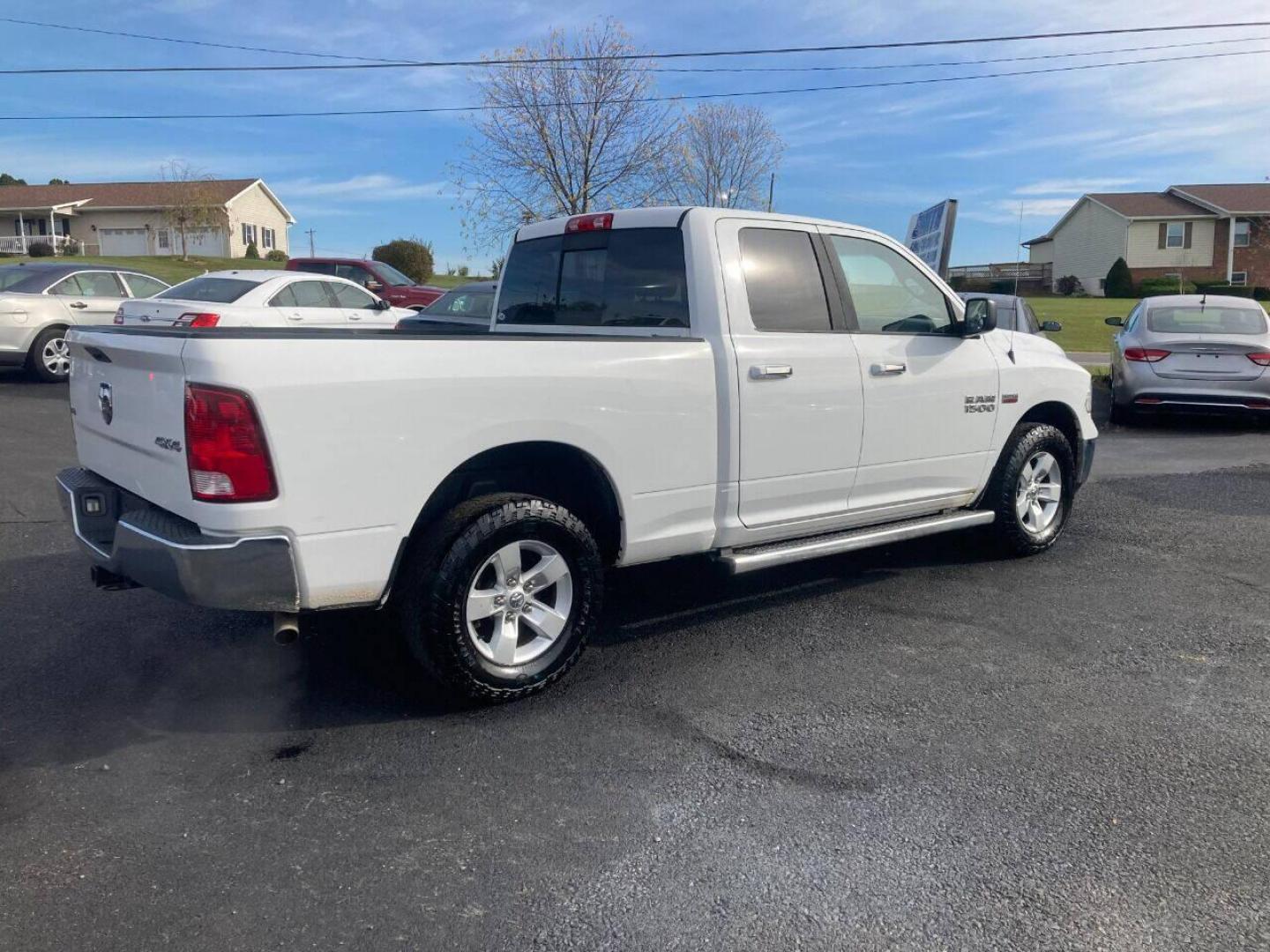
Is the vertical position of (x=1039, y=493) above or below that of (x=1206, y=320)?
below

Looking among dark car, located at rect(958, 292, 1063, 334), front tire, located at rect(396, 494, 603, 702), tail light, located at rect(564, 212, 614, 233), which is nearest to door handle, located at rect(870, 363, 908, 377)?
tail light, located at rect(564, 212, 614, 233)

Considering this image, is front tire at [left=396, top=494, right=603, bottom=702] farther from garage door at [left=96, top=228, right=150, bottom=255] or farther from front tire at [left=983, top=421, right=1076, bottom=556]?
garage door at [left=96, top=228, right=150, bottom=255]

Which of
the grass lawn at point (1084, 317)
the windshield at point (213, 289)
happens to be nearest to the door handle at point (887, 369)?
the windshield at point (213, 289)

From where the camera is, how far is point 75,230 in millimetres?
56969

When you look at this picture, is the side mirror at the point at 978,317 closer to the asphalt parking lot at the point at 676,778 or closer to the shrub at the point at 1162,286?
the asphalt parking lot at the point at 676,778

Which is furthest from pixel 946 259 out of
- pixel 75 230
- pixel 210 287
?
pixel 75 230

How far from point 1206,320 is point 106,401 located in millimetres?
12221

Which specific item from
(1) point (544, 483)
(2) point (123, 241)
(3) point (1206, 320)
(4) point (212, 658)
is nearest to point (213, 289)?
(4) point (212, 658)

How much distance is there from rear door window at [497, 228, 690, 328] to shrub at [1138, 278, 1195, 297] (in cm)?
4867

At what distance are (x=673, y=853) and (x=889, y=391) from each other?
9.66ft

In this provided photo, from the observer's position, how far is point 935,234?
15.4 meters

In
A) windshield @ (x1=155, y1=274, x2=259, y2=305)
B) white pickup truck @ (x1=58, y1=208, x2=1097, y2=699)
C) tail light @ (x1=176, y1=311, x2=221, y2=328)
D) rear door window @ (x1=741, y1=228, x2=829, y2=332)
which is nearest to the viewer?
white pickup truck @ (x1=58, y1=208, x2=1097, y2=699)

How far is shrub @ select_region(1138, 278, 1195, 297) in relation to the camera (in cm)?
4839

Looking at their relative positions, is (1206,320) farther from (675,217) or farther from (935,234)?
(675,217)
